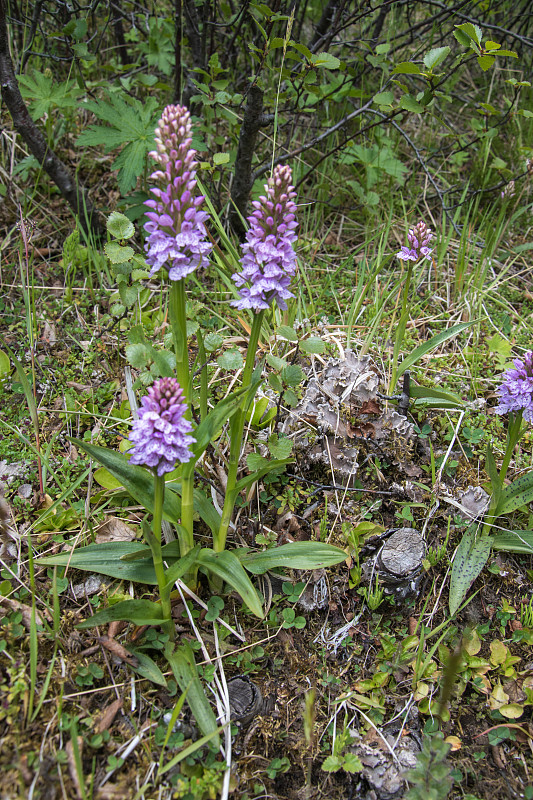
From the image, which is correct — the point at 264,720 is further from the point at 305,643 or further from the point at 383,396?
the point at 383,396

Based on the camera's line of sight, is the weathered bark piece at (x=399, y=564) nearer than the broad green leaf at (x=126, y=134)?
Yes

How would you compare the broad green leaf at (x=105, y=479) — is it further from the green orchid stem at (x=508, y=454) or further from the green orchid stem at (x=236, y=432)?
the green orchid stem at (x=508, y=454)

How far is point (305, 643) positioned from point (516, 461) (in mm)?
1641

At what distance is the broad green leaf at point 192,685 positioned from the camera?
6.78ft

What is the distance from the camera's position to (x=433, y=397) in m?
3.26

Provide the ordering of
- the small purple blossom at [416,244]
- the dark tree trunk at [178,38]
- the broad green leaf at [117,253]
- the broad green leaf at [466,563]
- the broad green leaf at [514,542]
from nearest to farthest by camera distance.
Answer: the broad green leaf at [466,563]
the broad green leaf at [514,542]
the broad green leaf at [117,253]
the small purple blossom at [416,244]
the dark tree trunk at [178,38]

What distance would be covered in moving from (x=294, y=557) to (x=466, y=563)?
91 cm

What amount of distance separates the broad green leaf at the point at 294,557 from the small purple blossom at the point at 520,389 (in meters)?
1.05


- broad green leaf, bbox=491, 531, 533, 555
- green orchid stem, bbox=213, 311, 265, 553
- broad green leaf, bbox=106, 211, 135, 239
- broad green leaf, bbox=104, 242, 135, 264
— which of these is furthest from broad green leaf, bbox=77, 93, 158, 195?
broad green leaf, bbox=491, 531, 533, 555

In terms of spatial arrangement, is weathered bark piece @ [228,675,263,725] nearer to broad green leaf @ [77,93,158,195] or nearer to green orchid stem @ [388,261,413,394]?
green orchid stem @ [388,261,413,394]

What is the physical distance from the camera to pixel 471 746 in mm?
2299

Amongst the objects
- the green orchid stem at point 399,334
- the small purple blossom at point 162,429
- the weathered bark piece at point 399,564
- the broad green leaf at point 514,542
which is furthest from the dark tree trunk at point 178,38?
the broad green leaf at point 514,542

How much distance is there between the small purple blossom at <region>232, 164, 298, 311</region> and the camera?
6.53ft

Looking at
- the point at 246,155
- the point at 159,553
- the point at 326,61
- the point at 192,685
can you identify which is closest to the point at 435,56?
the point at 326,61
